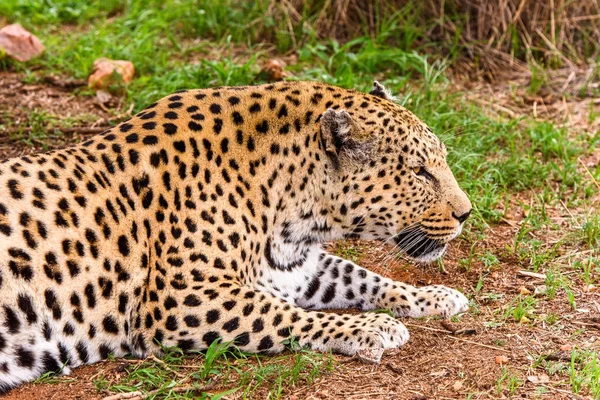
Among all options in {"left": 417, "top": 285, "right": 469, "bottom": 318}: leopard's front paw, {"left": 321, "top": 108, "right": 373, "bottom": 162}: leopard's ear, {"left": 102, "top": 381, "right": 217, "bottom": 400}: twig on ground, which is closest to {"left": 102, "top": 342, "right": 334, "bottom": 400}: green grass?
{"left": 102, "top": 381, "right": 217, "bottom": 400}: twig on ground

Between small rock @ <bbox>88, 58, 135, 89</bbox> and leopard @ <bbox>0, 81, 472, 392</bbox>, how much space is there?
151 inches

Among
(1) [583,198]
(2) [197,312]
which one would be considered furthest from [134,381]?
(1) [583,198]

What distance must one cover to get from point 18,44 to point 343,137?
622 centimetres

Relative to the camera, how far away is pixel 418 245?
23.3 ft

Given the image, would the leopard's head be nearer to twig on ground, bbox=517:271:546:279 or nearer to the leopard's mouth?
the leopard's mouth

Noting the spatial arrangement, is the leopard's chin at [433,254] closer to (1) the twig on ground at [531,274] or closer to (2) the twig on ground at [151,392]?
(1) the twig on ground at [531,274]

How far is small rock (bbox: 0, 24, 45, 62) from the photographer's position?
37.0 feet

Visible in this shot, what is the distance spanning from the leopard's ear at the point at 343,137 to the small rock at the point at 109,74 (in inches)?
182

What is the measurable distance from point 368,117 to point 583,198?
10.8 ft

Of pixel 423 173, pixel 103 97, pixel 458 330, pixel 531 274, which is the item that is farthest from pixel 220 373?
pixel 103 97

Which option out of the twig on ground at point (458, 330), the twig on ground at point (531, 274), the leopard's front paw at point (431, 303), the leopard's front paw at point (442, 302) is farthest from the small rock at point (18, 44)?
the twig on ground at point (458, 330)

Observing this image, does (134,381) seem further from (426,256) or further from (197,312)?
(426,256)

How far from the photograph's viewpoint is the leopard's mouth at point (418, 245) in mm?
7000

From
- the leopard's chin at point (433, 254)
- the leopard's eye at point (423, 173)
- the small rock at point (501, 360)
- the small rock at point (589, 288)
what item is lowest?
the small rock at point (589, 288)
